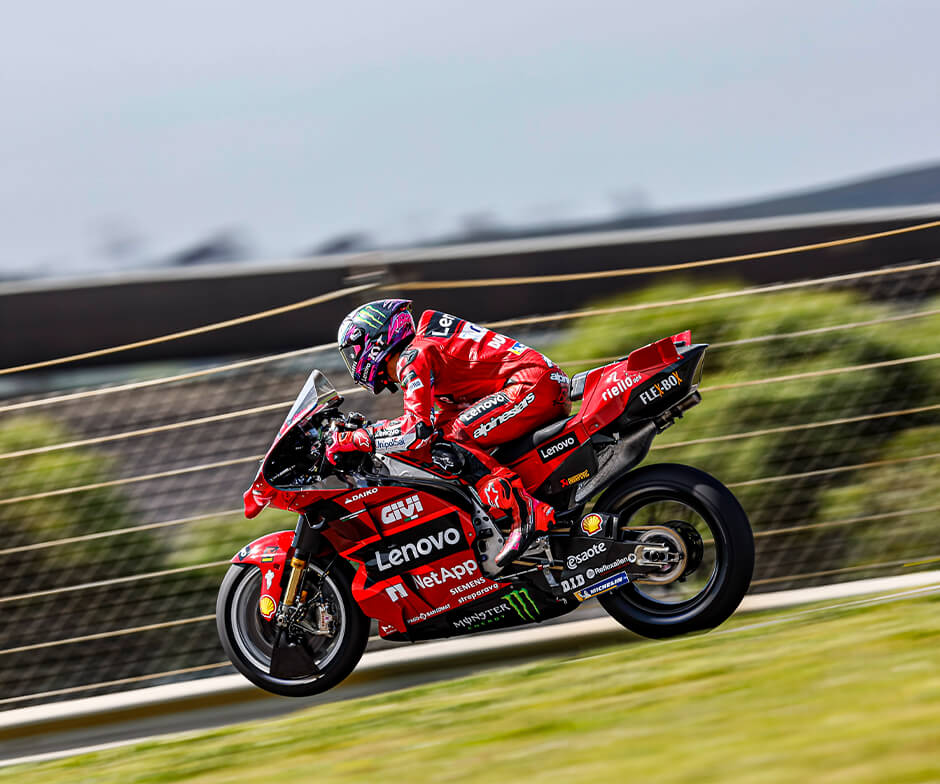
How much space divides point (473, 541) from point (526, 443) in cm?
51

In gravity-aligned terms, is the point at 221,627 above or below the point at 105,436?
below

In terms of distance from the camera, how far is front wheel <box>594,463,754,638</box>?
15.7ft

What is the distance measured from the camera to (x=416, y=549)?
5.15 meters

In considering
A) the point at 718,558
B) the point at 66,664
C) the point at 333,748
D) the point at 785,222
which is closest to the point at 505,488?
the point at 718,558

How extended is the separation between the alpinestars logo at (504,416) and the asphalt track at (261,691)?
1.30 meters

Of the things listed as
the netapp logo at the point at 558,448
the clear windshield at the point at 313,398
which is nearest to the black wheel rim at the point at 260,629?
the clear windshield at the point at 313,398

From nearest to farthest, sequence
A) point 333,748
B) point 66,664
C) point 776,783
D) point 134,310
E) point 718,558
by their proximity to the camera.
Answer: point 776,783 < point 333,748 < point 718,558 < point 66,664 < point 134,310

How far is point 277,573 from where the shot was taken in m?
5.20

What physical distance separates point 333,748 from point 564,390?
1.84 meters

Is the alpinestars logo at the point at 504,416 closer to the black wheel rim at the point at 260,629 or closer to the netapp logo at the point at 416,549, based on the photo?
the netapp logo at the point at 416,549

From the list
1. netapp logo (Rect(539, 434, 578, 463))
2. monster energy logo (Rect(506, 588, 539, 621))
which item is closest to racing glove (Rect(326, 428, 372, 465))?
netapp logo (Rect(539, 434, 578, 463))

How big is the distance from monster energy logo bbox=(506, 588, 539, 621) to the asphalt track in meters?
Answer: 0.64

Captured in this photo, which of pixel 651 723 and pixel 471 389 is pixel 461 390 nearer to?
pixel 471 389

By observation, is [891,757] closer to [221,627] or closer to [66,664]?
[221,627]
